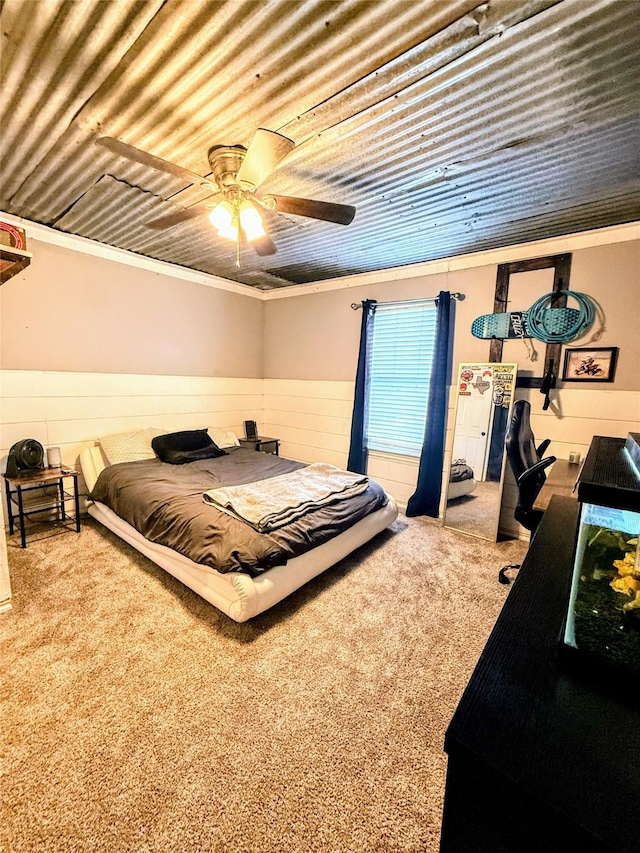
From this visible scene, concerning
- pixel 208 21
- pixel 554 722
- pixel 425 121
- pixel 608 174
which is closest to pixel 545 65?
pixel 425 121

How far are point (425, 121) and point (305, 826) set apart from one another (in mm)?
2916

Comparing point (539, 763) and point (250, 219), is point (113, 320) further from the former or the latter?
point (539, 763)

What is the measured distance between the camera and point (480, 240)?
3201 mm

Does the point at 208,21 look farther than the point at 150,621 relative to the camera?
No

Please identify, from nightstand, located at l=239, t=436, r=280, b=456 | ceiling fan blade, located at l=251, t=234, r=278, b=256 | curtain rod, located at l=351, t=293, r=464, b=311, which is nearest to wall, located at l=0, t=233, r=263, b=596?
nightstand, located at l=239, t=436, r=280, b=456

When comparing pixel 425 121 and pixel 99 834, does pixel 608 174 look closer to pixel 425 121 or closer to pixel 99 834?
pixel 425 121

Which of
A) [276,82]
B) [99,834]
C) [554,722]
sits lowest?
[99,834]

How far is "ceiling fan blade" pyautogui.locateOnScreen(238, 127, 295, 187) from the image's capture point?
1.50 meters

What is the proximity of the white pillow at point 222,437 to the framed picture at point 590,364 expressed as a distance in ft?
11.4

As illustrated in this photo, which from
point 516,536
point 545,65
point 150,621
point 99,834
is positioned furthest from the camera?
point 516,536

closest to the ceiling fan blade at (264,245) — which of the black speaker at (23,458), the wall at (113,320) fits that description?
the wall at (113,320)

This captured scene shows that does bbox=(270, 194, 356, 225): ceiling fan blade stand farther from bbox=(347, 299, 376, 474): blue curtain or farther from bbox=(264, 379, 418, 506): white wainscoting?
bbox=(264, 379, 418, 506): white wainscoting

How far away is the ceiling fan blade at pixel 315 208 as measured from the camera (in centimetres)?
197

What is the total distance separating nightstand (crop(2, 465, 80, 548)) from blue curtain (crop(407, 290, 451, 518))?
321cm
